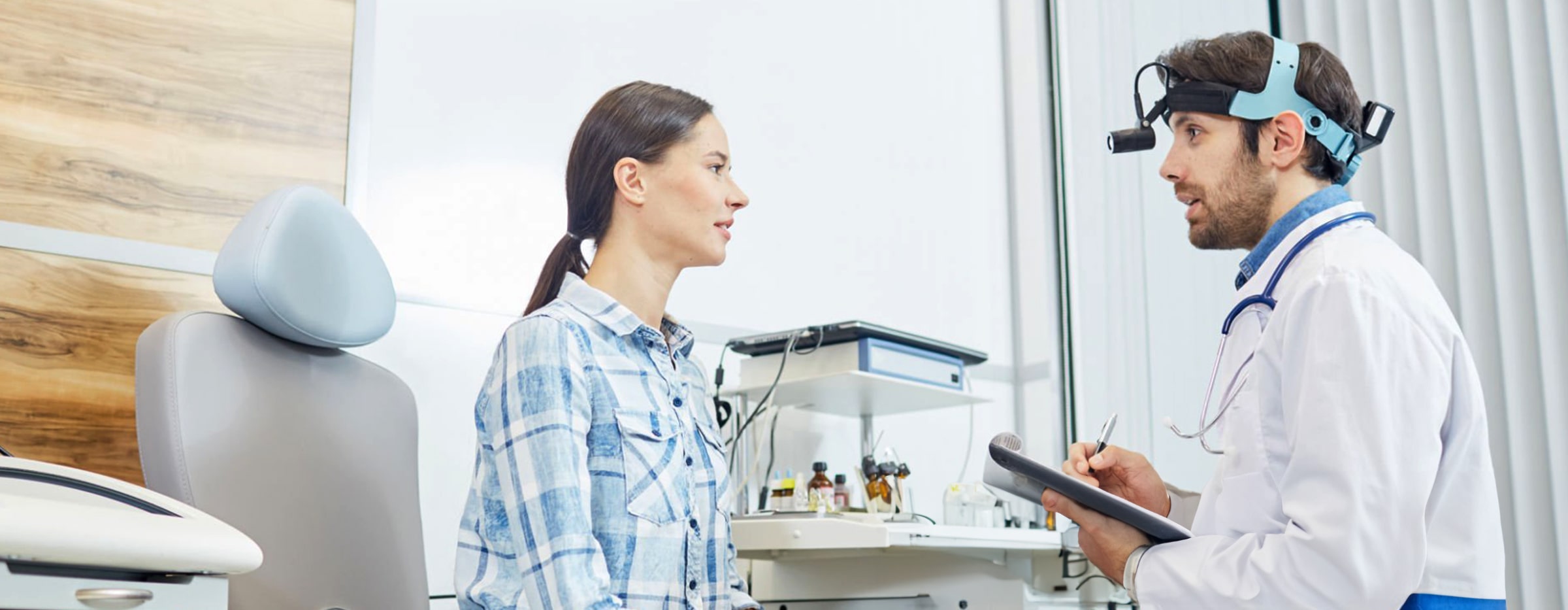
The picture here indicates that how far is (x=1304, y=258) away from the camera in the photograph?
4.71 ft

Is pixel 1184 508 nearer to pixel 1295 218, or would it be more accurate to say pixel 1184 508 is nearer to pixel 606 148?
pixel 1295 218

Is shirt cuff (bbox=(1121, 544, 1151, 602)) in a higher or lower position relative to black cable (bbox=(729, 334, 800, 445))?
lower

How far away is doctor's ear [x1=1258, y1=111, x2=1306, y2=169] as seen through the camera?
1.62 meters

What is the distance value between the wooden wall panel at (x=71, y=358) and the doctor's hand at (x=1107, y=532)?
1.27 meters

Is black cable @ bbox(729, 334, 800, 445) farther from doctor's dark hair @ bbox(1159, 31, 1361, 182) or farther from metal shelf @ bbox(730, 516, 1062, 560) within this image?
doctor's dark hair @ bbox(1159, 31, 1361, 182)

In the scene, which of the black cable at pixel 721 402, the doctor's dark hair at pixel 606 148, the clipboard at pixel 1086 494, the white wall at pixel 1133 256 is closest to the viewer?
the clipboard at pixel 1086 494

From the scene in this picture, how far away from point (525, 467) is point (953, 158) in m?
2.21

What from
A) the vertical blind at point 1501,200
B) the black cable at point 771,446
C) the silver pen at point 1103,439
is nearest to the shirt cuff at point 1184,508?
the silver pen at point 1103,439

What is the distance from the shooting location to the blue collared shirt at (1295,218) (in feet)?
4.98

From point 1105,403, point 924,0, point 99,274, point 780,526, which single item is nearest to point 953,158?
point 924,0

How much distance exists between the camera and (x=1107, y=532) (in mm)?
1479

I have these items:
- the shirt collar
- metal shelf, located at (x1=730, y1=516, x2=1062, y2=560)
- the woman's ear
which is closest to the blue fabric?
metal shelf, located at (x1=730, y1=516, x2=1062, y2=560)

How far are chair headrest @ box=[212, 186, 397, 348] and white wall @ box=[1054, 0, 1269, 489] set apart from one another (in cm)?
206

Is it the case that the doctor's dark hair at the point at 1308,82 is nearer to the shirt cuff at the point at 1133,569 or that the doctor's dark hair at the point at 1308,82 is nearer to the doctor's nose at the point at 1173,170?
the doctor's nose at the point at 1173,170
